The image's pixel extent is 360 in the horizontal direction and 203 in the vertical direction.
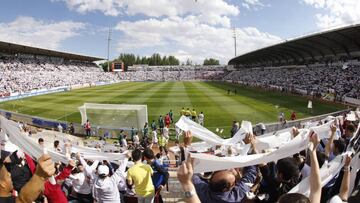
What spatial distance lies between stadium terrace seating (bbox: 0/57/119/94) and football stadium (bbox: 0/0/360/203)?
0.44 m

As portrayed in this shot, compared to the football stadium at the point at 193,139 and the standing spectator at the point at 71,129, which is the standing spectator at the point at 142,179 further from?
the standing spectator at the point at 71,129

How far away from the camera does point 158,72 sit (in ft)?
449

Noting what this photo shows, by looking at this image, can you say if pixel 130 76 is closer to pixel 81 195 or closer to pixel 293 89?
pixel 293 89

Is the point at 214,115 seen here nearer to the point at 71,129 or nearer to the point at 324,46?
the point at 71,129

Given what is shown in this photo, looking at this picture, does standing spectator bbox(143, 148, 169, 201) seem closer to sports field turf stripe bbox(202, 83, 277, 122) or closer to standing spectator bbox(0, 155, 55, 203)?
standing spectator bbox(0, 155, 55, 203)

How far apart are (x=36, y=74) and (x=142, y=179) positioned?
236ft

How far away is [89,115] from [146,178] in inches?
891

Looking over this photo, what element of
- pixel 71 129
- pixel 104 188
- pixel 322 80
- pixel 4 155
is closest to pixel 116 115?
pixel 71 129

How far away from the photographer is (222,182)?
3.71 meters

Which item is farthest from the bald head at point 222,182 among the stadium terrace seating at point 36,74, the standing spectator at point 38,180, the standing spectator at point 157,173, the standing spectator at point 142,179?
the stadium terrace seating at point 36,74

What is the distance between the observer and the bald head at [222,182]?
12.1 ft

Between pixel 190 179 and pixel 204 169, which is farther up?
pixel 190 179

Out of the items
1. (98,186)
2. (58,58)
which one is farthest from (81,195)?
(58,58)

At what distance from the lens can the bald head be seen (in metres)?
3.70
